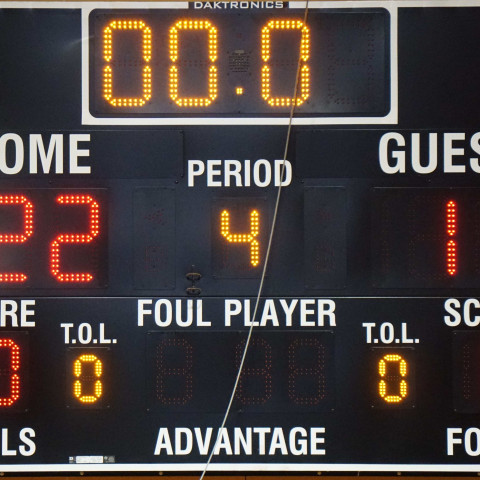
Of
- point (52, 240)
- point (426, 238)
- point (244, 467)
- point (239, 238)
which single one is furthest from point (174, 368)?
point (426, 238)

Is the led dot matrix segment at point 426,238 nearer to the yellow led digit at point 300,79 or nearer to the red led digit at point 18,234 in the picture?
the yellow led digit at point 300,79

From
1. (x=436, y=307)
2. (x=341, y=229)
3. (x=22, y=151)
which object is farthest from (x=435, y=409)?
(x=22, y=151)

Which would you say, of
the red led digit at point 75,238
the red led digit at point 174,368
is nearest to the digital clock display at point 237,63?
the red led digit at point 75,238

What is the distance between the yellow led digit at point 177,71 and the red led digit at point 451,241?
1.21 m

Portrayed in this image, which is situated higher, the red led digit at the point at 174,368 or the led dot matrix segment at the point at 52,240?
the led dot matrix segment at the point at 52,240

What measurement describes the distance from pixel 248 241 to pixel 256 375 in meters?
0.62

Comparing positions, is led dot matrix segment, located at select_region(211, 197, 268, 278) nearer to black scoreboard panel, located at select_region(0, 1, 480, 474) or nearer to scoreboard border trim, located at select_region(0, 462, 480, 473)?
black scoreboard panel, located at select_region(0, 1, 480, 474)

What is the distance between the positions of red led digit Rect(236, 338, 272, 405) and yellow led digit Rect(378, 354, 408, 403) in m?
0.52

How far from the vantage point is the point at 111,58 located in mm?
3109

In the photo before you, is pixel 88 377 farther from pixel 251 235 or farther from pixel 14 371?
pixel 251 235

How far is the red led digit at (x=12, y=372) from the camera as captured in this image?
310 centimetres

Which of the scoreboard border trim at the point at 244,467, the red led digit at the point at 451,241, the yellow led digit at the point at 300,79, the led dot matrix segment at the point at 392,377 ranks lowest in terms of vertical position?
the scoreboard border trim at the point at 244,467

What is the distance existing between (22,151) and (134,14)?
2.70 feet

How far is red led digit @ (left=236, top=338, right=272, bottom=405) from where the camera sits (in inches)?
122
